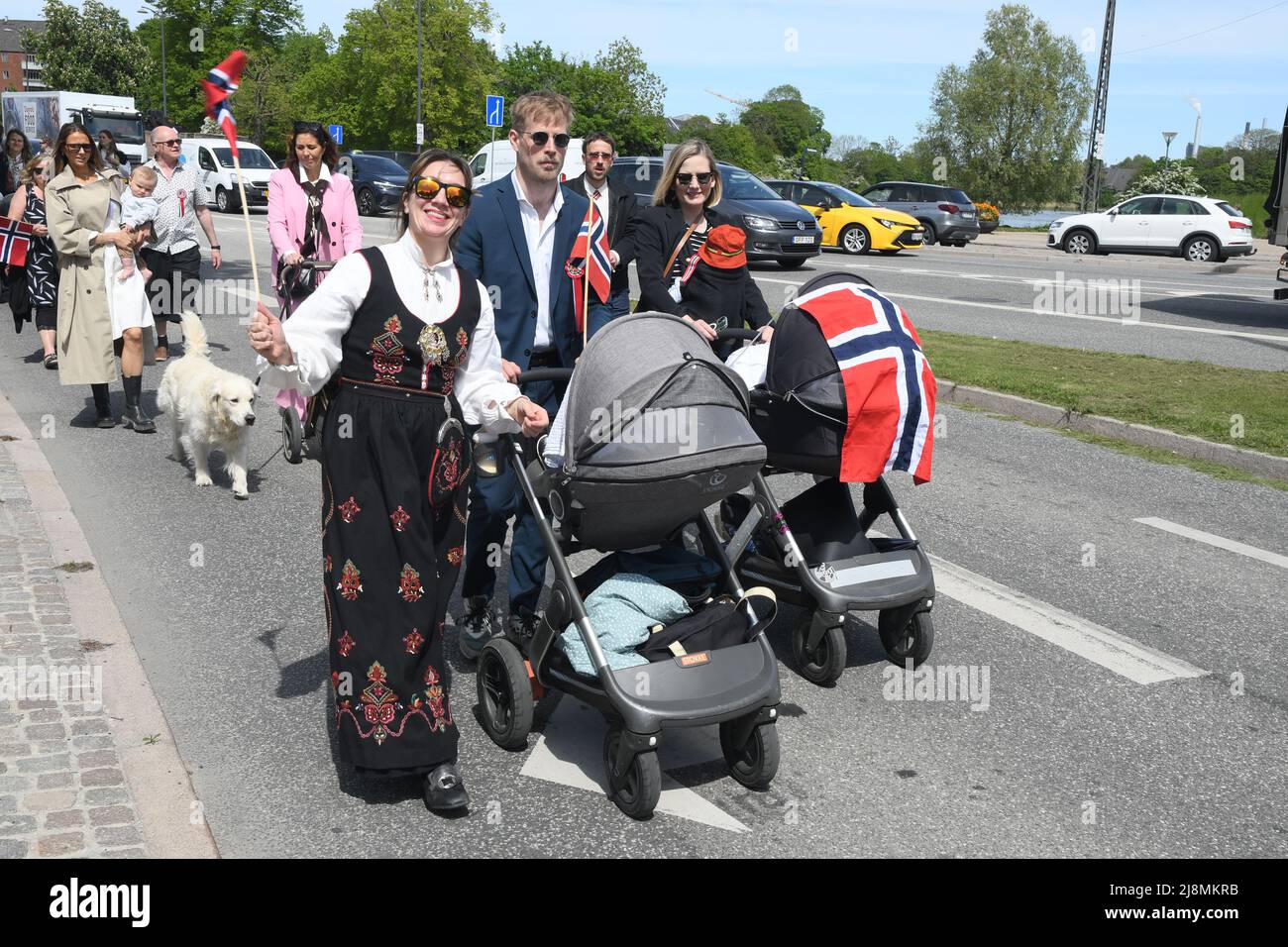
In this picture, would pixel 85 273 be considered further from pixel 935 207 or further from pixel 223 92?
pixel 935 207

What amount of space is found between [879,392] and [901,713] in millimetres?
1283

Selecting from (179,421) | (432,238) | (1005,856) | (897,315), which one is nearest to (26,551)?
(179,421)

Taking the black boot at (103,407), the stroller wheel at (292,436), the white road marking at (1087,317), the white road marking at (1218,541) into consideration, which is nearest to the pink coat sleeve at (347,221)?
the stroller wheel at (292,436)

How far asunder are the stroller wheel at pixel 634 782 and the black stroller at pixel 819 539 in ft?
3.36

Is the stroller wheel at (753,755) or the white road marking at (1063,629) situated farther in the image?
the white road marking at (1063,629)

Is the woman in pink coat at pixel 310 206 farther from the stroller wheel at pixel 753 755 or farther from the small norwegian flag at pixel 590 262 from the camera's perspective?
the stroller wheel at pixel 753 755

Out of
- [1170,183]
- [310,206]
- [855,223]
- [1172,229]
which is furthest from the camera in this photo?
[1170,183]

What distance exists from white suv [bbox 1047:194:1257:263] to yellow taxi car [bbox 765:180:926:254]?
6.70m

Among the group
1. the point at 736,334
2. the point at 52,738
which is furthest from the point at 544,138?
the point at 52,738

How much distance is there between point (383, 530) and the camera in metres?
3.82

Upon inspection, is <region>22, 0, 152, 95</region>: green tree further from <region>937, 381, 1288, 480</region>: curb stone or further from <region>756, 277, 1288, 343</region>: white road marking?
<region>937, 381, 1288, 480</region>: curb stone

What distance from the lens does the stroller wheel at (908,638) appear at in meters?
5.12

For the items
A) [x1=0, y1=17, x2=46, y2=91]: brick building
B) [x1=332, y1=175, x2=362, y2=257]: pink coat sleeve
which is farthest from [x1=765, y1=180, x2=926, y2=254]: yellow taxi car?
[x1=0, y1=17, x2=46, y2=91]: brick building

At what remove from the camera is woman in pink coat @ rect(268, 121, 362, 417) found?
27.7 ft
